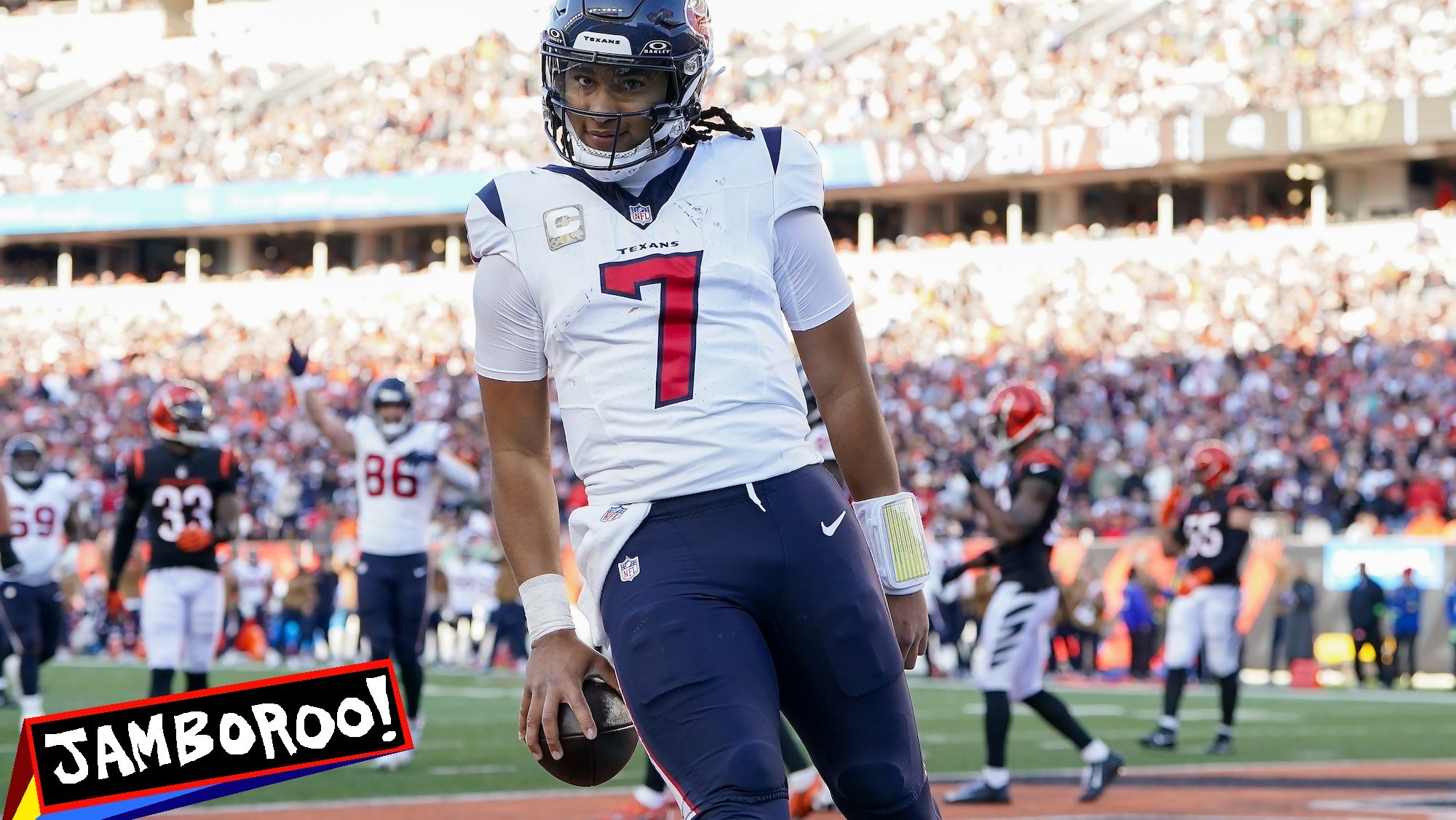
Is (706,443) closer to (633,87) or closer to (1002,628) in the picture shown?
(633,87)

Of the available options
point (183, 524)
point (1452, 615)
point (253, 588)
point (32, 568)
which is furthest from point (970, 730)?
point (253, 588)

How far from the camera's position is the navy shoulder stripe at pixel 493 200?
3.46 meters

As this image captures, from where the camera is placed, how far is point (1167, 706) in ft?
37.6

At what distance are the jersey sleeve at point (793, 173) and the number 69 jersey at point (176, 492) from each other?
6.83 meters

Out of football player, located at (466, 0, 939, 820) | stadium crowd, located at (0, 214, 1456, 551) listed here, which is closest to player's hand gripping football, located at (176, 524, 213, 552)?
football player, located at (466, 0, 939, 820)

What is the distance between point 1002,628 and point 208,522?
162 inches

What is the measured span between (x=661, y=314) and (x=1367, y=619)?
630 inches

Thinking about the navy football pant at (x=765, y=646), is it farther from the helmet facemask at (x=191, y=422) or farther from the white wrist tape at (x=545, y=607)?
the helmet facemask at (x=191, y=422)

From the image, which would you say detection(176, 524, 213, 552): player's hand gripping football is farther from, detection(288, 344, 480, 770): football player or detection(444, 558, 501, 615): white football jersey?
detection(444, 558, 501, 615): white football jersey

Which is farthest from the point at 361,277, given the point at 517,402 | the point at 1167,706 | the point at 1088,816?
the point at 517,402

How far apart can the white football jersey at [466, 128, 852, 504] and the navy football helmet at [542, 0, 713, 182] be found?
0.06m

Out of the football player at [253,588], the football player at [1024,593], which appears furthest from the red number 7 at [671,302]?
the football player at [253,588]

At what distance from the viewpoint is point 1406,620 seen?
59.2ft

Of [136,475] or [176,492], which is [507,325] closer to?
[176,492]
